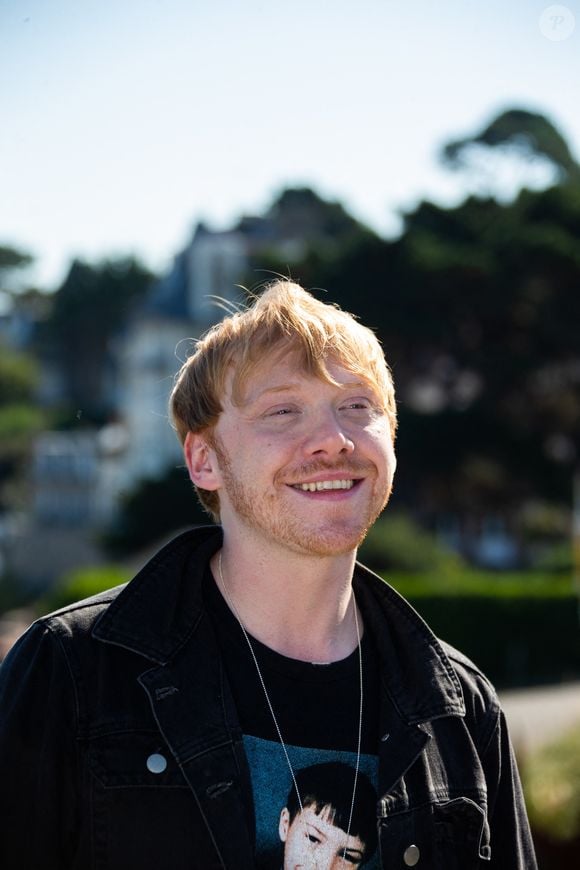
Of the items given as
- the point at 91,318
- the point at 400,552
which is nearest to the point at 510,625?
the point at 400,552

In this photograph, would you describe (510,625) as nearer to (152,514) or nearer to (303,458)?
(152,514)

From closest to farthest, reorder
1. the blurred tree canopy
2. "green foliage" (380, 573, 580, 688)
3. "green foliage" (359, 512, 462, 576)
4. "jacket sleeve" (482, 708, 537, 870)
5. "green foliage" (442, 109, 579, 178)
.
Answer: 1. "jacket sleeve" (482, 708, 537, 870)
2. "green foliage" (380, 573, 580, 688)
3. "green foliage" (359, 512, 462, 576)
4. the blurred tree canopy
5. "green foliage" (442, 109, 579, 178)

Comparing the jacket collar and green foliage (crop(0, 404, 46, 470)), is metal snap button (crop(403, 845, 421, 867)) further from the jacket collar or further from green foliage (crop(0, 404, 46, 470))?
green foliage (crop(0, 404, 46, 470))

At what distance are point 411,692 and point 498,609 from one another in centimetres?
2314

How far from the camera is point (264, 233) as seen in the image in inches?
1715

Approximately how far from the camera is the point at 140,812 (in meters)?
2.33

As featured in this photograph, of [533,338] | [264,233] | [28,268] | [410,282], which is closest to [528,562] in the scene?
[533,338]

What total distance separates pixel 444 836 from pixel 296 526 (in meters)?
0.78

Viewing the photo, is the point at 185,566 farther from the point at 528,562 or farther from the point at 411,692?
the point at 528,562

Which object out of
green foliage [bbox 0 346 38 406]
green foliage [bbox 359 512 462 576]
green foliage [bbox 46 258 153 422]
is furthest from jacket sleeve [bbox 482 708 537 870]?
green foliage [bbox 0 346 38 406]

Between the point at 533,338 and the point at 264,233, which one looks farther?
the point at 264,233

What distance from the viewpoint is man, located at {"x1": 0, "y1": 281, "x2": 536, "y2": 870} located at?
2.32 meters

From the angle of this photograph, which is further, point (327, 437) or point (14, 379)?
point (14, 379)

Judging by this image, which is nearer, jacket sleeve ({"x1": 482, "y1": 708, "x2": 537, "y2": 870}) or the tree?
jacket sleeve ({"x1": 482, "y1": 708, "x2": 537, "y2": 870})
